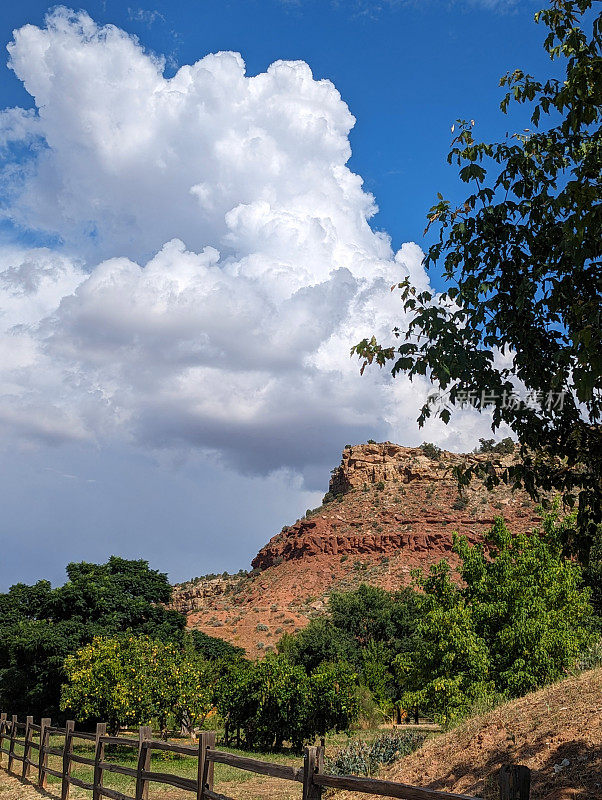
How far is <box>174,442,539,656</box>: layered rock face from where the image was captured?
8119 cm

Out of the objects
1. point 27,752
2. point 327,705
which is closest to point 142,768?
point 27,752

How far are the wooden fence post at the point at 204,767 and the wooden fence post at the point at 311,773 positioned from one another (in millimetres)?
Answer: 2496

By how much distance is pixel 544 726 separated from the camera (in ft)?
41.5

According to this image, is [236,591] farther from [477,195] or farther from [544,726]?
[477,195]

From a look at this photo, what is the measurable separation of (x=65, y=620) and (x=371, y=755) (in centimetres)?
2773

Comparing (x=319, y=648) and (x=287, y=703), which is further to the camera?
(x=319, y=648)

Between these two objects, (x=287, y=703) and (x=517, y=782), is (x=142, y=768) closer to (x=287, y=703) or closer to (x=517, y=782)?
(x=517, y=782)

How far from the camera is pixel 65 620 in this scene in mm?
38219

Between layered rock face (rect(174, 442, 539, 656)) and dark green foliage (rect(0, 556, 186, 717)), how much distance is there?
28.9 meters

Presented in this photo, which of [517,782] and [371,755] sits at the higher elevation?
[517,782]

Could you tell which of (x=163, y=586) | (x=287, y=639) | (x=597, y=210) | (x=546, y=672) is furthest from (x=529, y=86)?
(x=287, y=639)

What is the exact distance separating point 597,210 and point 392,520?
92.4 metres

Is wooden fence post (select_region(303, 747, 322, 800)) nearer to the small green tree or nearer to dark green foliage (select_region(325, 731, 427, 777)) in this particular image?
dark green foliage (select_region(325, 731, 427, 777))

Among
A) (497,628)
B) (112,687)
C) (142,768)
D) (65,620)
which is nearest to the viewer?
(142,768)
